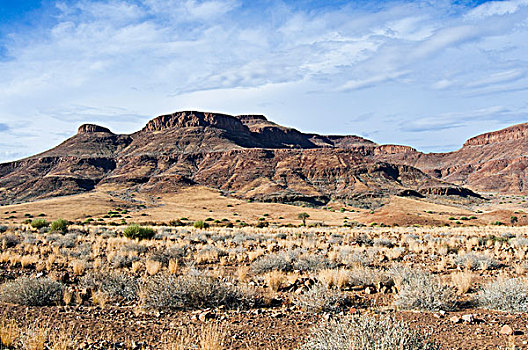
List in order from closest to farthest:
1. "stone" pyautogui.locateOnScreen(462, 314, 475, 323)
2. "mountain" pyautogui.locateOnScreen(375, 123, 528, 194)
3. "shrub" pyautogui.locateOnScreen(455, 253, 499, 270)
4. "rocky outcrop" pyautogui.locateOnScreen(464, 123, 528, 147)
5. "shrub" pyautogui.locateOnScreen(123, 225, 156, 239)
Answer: "stone" pyautogui.locateOnScreen(462, 314, 475, 323) < "shrub" pyautogui.locateOnScreen(455, 253, 499, 270) < "shrub" pyautogui.locateOnScreen(123, 225, 156, 239) < "mountain" pyautogui.locateOnScreen(375, 123, 528, 194) < "rocky outcrop" pyautogui.locateOnScreen(464, 123, 528, 147)

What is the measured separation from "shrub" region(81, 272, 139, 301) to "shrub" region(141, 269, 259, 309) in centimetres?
74

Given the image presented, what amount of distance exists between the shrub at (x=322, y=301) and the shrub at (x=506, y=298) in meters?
2.70

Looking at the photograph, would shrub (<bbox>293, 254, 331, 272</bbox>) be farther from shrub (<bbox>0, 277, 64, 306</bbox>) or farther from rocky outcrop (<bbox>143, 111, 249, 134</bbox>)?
rocky outcrop (<bbox>143, 111, 249, 134</bbox>)

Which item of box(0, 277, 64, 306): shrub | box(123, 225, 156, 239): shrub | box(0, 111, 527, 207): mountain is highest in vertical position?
box(0, 111, 527, 207): mountain

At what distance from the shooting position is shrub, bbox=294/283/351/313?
691cm

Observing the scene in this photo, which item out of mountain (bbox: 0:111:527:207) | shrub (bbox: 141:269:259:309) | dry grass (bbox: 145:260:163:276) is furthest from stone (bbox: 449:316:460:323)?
mountain (bbox: 0:111:527:207)

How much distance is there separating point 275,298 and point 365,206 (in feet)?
228

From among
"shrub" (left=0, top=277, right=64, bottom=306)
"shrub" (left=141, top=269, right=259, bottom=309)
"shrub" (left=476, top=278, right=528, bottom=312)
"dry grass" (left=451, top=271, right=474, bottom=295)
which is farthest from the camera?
"dry grass" (left=451, top=271, right=474, bottom=295)

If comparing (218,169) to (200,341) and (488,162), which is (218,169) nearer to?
(200,341)

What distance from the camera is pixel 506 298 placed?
7000 mm

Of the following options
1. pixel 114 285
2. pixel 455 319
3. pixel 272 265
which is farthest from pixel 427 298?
pixel 114 285

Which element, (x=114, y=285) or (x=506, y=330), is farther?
(x=114, y=285)

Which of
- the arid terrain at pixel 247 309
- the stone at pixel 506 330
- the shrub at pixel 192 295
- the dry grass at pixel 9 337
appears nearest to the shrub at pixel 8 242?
the arid terrain at pixel 247 309

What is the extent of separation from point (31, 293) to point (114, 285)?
167 cm
